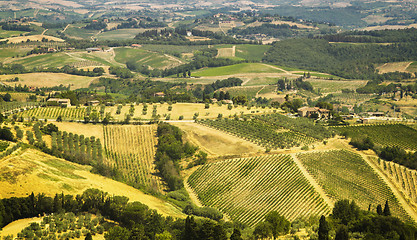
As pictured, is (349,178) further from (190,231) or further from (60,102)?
(60,102)

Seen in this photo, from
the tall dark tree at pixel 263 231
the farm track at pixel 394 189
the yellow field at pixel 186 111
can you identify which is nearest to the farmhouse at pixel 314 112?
the yellow field at pixel 186 111

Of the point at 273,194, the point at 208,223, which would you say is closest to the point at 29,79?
the point at 273,194

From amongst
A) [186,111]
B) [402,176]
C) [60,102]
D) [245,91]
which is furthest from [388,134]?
[245,91]

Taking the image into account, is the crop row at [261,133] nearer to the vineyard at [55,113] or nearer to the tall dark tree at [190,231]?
the vineyard at [55,113]

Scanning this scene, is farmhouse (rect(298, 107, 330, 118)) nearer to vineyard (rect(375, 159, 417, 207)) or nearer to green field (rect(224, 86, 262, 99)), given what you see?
vineyard (rect(375, 159, 417, 207))

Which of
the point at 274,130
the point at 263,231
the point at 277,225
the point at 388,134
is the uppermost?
the point at 263,231

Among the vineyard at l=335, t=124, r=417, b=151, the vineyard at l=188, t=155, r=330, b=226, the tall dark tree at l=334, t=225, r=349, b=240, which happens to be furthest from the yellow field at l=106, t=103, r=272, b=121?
the tall dark tree at l=334, t=225, r=349, b=240
